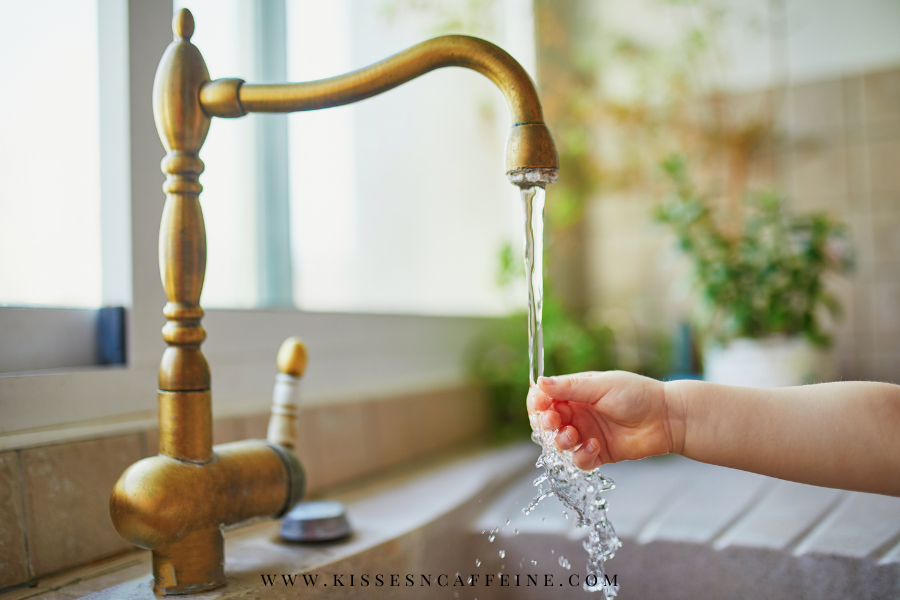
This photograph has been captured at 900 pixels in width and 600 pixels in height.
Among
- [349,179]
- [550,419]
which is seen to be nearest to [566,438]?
[550,419]

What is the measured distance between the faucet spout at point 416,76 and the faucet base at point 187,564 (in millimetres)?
325

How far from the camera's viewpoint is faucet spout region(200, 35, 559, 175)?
45 centimetres

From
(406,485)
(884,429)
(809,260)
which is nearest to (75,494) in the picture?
(406,485)

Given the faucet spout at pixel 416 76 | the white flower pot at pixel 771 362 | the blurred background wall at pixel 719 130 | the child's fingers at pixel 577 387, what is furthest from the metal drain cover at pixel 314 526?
the blurred background wall at pixel 719 130

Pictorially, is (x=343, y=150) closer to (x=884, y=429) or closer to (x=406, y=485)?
(x=406, y=485)

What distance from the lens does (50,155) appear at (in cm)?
65

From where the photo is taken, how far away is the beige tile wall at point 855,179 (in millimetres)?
1840

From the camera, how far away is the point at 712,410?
56 cm

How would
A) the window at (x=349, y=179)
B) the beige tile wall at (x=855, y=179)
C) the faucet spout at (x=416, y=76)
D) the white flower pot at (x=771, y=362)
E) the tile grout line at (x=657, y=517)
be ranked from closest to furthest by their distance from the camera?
the faucet spout at (x=416, y=76), the tile grout line at (x=657, y=517), the window at (x=349, y=179), the white flower pot at (x=771, y=362), the beige tile wall at (x=855, y=179)

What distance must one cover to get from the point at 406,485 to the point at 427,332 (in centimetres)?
41

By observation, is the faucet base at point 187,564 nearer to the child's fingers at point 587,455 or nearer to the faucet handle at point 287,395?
the faucet handle at point 287,395

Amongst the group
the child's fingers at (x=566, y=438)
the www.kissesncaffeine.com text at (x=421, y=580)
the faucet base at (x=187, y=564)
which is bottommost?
the www.kissesncaffeine.com text at (x=421, y=580)

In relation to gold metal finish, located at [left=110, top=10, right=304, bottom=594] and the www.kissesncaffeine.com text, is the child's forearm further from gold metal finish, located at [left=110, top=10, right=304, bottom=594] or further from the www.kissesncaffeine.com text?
gold metal finish, located at [left=110, top=10, right=304, bottom=594]

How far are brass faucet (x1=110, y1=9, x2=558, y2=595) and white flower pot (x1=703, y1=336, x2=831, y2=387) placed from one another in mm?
1027
